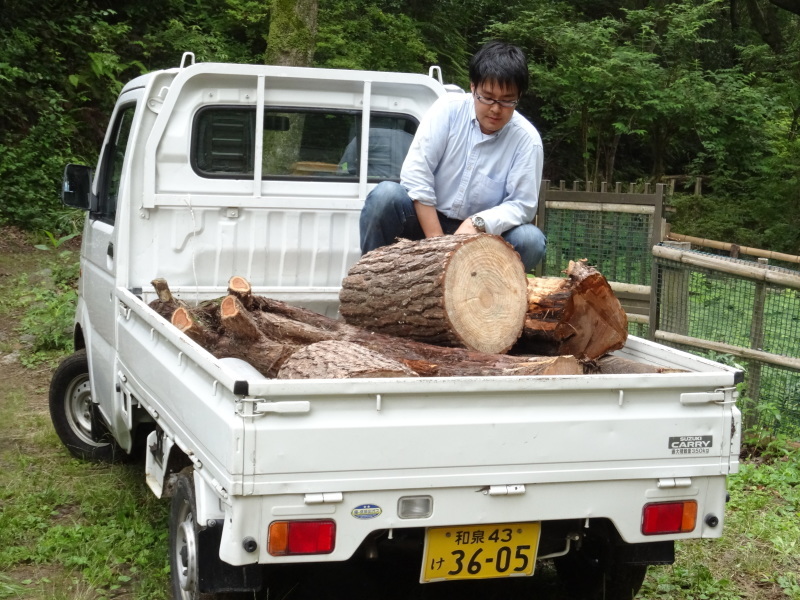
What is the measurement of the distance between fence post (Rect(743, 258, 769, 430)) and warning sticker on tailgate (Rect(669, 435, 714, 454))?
9.69 ft

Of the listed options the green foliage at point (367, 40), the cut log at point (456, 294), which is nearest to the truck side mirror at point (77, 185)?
the cut log at point (456, 294)

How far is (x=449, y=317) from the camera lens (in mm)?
3918

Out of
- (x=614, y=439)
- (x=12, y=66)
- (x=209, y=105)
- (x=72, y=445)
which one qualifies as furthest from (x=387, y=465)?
(x=12, y=66)

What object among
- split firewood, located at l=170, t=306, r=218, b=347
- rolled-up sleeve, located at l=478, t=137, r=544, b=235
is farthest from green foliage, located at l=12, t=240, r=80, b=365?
rolled-up sleeve, located at l=478, t=137, r=544, b=235

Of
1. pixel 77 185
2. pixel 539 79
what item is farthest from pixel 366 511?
pixel 539 79

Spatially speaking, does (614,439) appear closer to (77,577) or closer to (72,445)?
→ (77,577)

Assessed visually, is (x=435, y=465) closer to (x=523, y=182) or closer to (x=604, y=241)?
(x=523, y=182)

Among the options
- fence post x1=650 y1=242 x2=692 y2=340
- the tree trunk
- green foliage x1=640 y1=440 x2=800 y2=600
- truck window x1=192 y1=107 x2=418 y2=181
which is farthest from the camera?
the tree trunk

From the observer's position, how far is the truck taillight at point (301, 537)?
289 cm

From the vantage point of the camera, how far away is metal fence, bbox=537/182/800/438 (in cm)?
589

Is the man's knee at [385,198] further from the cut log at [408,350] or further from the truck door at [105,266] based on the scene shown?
the truck door at [105,266]

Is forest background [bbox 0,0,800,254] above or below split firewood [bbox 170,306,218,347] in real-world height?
above

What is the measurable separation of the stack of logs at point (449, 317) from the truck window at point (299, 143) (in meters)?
1.08

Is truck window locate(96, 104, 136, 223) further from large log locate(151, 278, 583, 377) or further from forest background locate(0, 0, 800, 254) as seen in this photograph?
forest background locate(0, 0, 800, 254)
